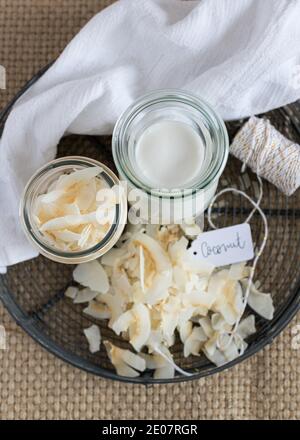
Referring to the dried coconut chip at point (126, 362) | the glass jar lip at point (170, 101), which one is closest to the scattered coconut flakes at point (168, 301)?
the dried coconut chip at point (126, 362)

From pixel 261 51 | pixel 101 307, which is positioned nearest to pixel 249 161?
pixel 261 51

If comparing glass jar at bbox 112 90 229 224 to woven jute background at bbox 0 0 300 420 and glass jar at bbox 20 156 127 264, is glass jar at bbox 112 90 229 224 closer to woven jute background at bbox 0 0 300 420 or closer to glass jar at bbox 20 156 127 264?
glass jar at bbox 20 156 127 264

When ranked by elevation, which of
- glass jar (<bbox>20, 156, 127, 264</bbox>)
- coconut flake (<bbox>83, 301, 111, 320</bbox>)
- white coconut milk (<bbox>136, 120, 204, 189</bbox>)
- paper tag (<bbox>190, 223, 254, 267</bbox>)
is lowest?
coconut flake (<bbox>83, 301, 111, 320</bbox>)

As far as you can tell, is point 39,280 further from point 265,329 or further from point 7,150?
point 265,329

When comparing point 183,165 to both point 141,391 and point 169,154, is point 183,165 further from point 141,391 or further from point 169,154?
point 141,391

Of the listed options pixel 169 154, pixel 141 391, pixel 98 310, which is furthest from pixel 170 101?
pixel 141 391

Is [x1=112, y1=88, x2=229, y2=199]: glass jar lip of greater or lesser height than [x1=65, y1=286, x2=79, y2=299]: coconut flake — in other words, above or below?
above

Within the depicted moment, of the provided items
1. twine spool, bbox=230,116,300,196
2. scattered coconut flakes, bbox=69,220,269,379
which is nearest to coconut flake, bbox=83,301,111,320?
scattered coconut flakes, bbox=69,220,269,379
